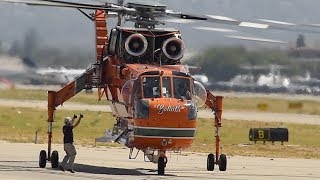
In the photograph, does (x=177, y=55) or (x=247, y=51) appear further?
(x=247, y=51)

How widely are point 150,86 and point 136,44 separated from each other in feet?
6.98

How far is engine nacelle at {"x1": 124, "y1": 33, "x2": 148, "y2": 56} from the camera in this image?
32.2m

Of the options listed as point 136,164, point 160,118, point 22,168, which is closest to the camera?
point 160,118

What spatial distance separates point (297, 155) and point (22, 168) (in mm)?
16810

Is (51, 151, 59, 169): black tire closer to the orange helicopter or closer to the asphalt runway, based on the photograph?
the orange helicopter

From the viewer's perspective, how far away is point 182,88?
101 ft

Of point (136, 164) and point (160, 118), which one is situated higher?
point (160, 118)

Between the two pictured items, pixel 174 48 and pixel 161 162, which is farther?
pixel 174 48

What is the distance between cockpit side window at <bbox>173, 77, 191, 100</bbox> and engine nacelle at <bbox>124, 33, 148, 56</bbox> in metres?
2.01

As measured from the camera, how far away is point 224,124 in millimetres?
69688

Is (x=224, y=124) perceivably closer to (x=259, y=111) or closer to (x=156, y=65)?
(x=259, y=111)

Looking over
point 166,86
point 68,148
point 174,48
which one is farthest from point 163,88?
point 68,148

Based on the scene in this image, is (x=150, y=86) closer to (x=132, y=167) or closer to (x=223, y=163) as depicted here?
(x=223, y=163)

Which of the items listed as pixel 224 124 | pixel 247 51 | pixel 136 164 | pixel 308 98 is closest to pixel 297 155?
pixel 136 164
